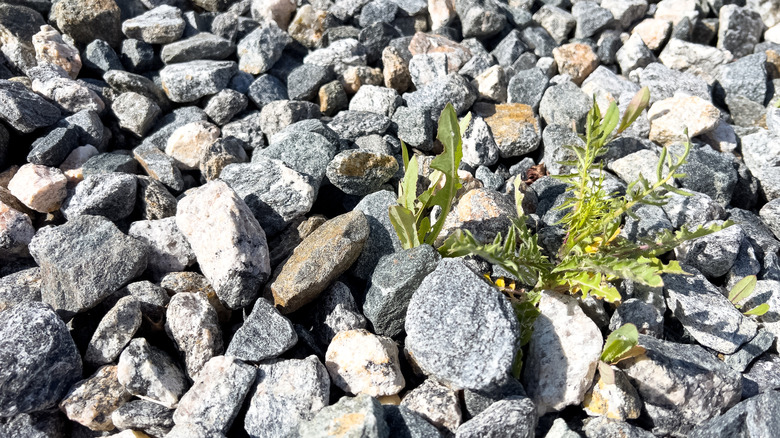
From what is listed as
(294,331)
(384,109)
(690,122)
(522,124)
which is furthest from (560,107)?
(294,331)

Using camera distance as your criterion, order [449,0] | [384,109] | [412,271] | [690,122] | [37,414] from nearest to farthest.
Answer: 1. [37,414]
2. [412,271]
3. [690,122]
4. [384,109]
5. [449,0]

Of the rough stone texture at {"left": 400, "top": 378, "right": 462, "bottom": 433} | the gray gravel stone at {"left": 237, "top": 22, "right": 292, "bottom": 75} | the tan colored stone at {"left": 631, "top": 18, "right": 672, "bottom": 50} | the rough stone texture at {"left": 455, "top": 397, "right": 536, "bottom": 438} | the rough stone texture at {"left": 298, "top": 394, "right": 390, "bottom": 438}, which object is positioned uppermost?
the gray gravel stone at {"left": 237, "top": 22, "right": 292, "bottom": 75}

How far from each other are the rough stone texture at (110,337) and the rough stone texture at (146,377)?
3.2 inches

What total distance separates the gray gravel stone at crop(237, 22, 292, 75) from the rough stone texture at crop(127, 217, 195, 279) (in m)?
1.61

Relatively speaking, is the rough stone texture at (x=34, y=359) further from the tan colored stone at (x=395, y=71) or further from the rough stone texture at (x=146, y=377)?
the tan colored stone at (x=395, y=71)

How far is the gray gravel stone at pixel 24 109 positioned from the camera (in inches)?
116

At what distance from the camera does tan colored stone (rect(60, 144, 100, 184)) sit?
2969mm

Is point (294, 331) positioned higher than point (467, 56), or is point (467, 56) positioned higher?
point (467, 56)

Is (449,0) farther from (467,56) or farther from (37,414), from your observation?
(37,414)

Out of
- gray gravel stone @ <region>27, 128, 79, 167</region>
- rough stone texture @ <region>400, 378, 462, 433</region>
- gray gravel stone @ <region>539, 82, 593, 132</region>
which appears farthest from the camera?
gray gravel stone @ <region>539, 82, 593, 132</region>

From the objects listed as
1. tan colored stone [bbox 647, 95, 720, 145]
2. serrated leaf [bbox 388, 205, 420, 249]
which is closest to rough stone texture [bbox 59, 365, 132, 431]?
serrated leaf [bbox 388, 205, 420, 249]

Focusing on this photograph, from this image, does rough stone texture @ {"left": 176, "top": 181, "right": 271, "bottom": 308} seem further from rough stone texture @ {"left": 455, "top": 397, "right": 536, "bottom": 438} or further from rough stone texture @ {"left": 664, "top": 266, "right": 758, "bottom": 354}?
rough stone texture @ {"left": 664, "top": 266, "right": 758, "bottom": 354}

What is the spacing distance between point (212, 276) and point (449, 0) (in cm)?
299

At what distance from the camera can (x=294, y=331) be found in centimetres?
227
